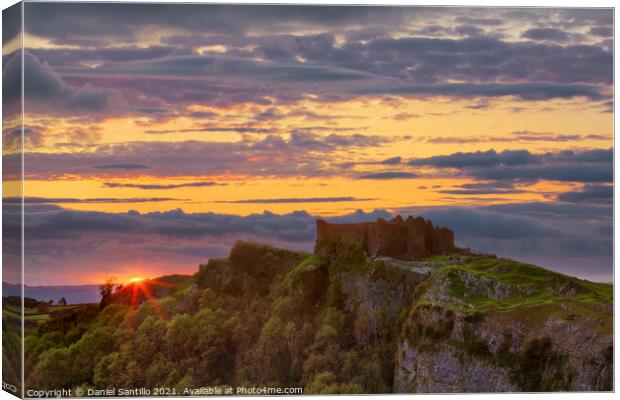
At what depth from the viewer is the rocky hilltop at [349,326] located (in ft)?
130

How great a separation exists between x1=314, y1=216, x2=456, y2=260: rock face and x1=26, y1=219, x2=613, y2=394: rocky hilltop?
0.04 m

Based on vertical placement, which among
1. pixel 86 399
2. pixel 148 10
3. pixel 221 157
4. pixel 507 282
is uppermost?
pixel 148 10

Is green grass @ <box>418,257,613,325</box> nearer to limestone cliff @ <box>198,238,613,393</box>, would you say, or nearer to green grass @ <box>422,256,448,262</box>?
limestone cliff @ <box>198,238,613,393</box>

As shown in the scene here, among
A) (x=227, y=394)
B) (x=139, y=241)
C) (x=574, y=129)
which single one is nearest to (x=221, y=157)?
(x=139, y=241)

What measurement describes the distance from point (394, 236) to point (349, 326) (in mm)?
2548

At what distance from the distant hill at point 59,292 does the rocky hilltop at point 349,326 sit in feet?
1.36

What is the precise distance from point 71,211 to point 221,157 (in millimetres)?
3977

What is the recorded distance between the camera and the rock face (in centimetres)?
4147

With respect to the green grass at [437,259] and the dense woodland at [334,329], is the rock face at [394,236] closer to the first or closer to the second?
the green grass at [437,259]

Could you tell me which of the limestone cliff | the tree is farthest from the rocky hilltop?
the tree

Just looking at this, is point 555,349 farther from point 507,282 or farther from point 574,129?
point 574,129

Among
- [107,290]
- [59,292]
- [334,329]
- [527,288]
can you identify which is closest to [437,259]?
[527,288]

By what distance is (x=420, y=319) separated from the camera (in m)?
40.7

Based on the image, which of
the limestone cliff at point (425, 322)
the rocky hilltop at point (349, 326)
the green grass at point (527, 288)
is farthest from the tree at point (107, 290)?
the green grass at point (527, 288)
